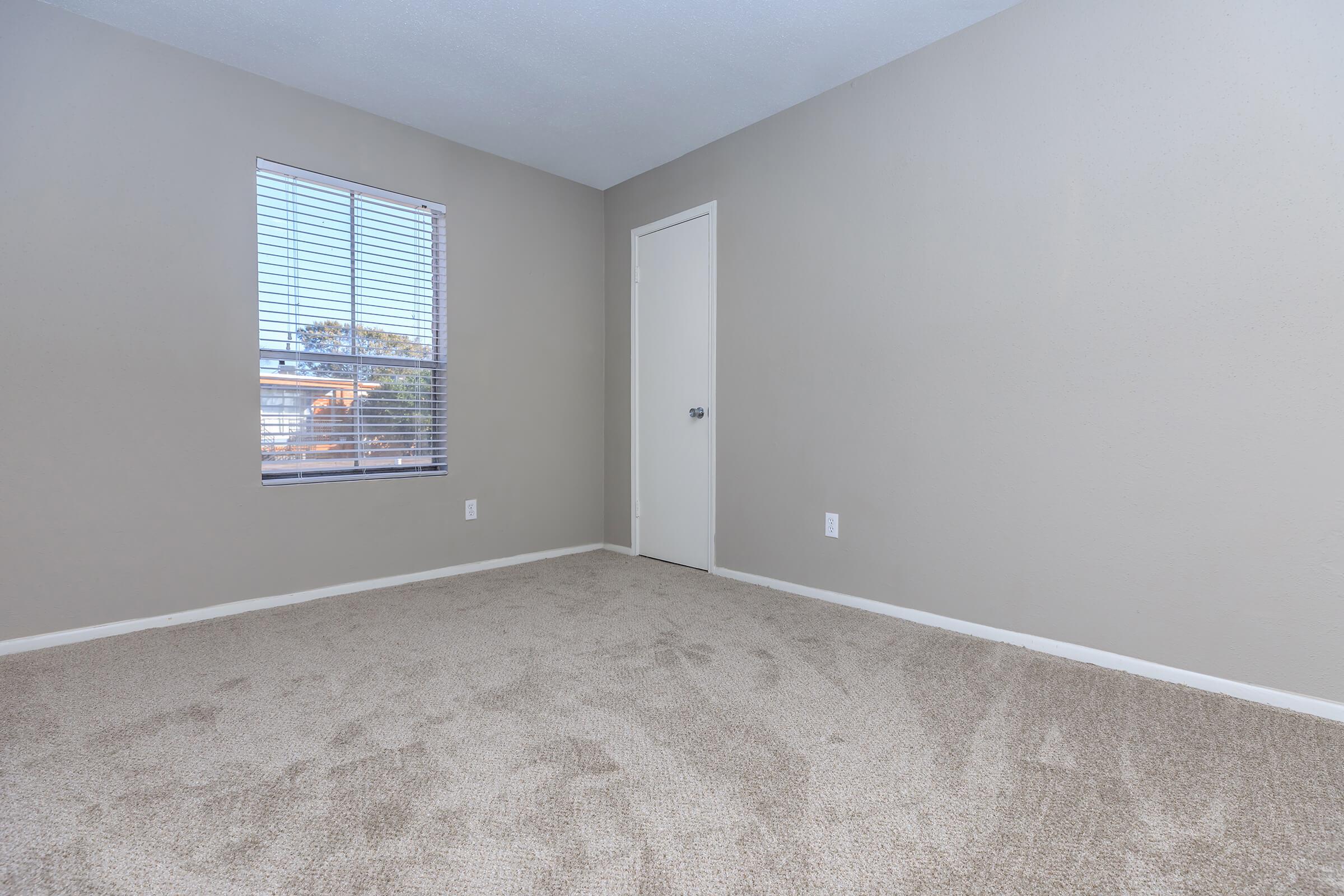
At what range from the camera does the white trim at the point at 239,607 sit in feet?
7.88

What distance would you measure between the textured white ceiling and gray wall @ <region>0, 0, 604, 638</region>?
0.20 metres

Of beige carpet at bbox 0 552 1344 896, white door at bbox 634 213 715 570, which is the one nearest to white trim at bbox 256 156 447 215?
white door at bbox 634 213 715 570

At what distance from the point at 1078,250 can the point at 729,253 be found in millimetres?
1713

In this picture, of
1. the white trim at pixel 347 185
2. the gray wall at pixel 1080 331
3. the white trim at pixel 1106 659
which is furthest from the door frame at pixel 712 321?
the white trim at pixel 347 185

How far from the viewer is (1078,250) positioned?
226cm

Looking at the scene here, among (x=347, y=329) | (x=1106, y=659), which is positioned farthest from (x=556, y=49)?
(x=1106, y=659)

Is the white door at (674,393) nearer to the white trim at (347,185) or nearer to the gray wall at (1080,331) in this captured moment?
the gray wall at (1080,331)

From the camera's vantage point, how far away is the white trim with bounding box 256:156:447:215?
2914mm

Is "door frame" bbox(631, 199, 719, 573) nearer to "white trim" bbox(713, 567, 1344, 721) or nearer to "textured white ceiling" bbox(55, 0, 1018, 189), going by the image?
"textured white ceiling" bbox(55, 0, 1018, 189)

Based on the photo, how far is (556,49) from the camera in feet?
8.66

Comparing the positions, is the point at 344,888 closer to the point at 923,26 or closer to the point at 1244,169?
the point at 1244,169

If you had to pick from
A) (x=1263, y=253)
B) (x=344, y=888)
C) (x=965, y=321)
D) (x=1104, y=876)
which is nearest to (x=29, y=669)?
(x=344, y=888)

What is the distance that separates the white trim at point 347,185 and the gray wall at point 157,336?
4 centimetres

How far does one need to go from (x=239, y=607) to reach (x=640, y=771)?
7.49 ft
